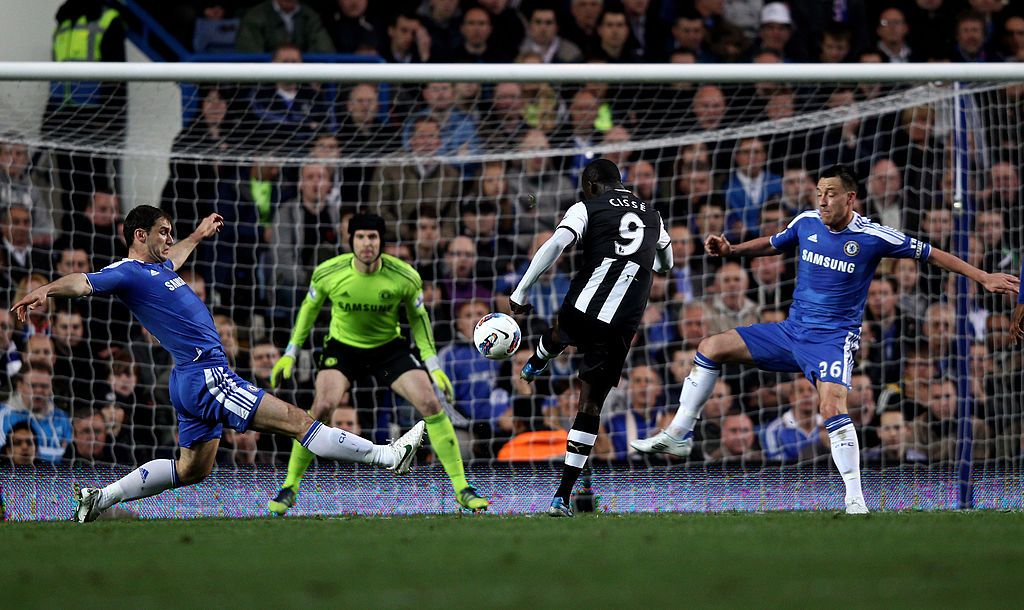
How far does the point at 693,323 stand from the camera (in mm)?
11250

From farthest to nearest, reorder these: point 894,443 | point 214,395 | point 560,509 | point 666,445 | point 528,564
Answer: point 894,443 < point 666,445 < point 560,509 < point 214,395 < point 528,564

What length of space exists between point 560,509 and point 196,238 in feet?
8.84

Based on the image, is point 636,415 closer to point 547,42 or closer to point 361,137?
point 361,137

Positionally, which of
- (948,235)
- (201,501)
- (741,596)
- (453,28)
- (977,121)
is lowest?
(201,501)

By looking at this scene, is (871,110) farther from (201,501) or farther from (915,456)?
(201,501)

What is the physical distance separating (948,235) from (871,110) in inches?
58.2

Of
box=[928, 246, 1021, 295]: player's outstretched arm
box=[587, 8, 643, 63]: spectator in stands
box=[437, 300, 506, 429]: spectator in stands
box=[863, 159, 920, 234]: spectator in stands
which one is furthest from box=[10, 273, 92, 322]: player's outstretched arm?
box=[587, 8, 643, 63]: spectator in stands

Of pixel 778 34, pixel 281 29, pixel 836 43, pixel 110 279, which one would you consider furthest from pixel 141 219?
pixel 836 43

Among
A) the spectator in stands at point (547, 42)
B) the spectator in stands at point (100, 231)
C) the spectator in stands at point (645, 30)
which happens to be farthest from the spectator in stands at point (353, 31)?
the spectator in stands at point (100, 231)

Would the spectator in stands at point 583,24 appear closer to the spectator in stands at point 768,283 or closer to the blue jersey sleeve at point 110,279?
the spectator in stands at point 768,283

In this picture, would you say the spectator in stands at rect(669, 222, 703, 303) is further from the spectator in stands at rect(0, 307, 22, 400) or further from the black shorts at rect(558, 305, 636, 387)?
the spectator in stands at rect(0, 307, 22, 400)

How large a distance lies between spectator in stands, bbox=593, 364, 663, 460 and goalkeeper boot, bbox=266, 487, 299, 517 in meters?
2.77

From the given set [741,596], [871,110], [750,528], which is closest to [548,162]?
[871,110]

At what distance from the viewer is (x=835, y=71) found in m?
9.45
